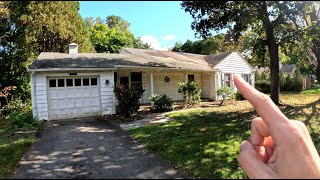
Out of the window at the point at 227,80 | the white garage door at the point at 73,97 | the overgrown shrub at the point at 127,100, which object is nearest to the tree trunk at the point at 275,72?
the overgrown shrub at the point at 127,100

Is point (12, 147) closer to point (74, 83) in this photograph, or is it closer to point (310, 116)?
point (74, 83)

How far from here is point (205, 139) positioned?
888cm

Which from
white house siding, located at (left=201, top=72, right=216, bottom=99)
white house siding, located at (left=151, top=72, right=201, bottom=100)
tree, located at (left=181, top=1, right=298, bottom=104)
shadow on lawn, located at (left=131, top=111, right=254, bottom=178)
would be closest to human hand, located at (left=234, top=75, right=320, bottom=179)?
shadow on lawn, located at (left=131, top=111, right=254, bottom=178)

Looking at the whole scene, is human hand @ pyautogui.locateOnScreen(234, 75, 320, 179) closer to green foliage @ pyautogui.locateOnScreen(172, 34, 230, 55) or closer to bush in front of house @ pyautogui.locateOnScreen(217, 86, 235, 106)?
bush in front of house @ pyautogui.locateOnScreen(217, 86, 235, 106)

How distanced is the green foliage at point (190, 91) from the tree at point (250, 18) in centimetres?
502

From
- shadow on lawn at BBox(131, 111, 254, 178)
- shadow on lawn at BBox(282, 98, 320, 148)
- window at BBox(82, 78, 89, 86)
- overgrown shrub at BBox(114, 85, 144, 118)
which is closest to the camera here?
shadow on lawn at BBox(131, 111, 254, 178)

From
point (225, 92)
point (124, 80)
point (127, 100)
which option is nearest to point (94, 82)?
point (127, 100)

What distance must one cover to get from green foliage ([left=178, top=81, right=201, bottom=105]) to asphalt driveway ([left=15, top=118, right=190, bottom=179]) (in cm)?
675

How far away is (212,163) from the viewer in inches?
256

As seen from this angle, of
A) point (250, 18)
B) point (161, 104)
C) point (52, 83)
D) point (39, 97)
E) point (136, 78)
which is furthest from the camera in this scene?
point (136, 78)

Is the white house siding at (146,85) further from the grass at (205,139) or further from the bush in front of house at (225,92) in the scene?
the grass at (205,139)

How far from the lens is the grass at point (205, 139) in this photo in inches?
246

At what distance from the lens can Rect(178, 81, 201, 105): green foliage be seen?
18.7 metres

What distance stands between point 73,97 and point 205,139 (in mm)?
8753
